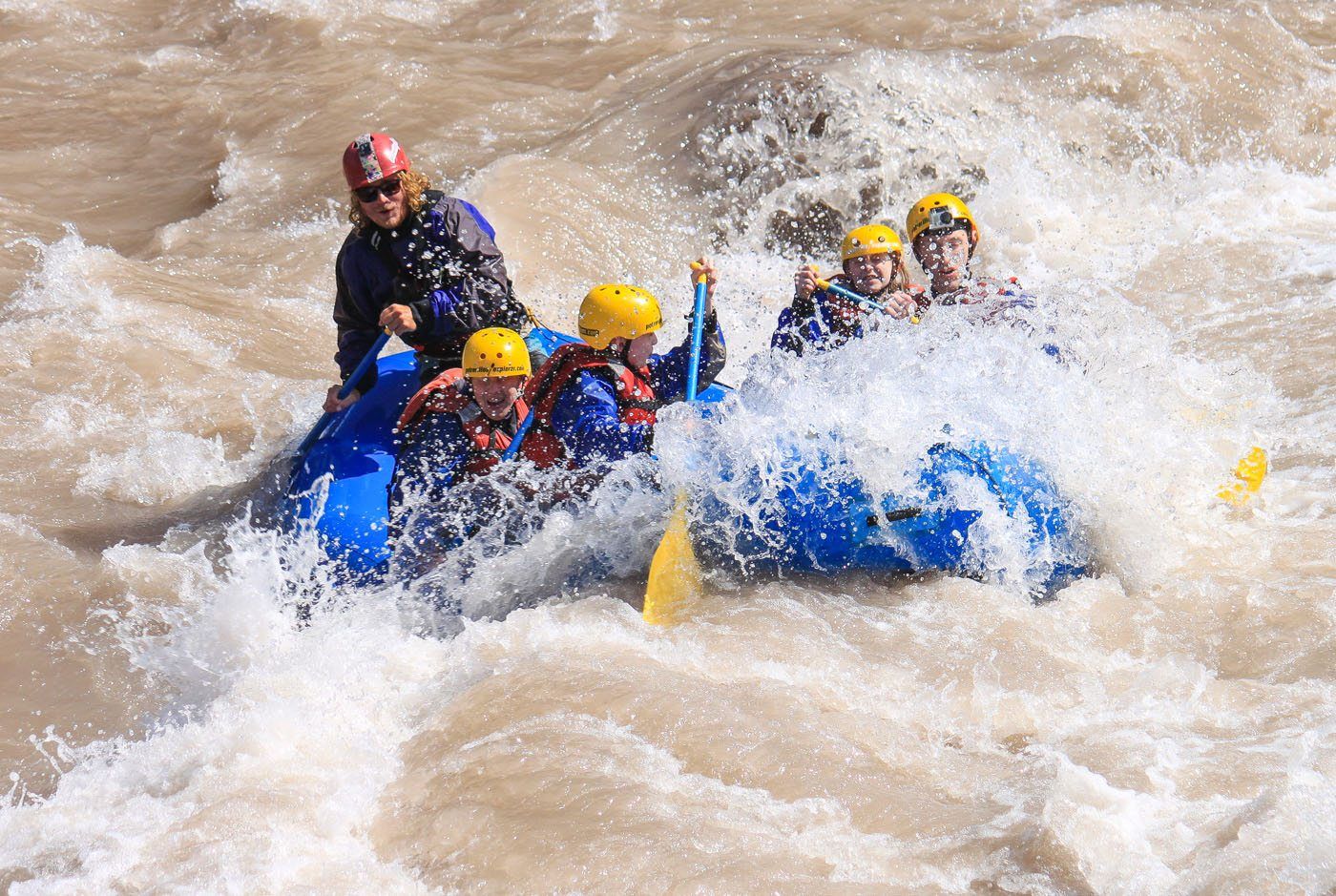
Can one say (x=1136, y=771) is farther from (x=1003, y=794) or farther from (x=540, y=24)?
(x=540, y=24)

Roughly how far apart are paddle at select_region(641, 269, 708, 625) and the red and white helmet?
67.9 inches

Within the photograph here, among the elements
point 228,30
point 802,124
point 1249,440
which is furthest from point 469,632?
point 228,30

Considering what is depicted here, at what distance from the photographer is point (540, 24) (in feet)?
37.1

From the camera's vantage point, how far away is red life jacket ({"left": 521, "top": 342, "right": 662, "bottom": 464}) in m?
4.81

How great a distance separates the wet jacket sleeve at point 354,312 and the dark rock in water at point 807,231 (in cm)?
380

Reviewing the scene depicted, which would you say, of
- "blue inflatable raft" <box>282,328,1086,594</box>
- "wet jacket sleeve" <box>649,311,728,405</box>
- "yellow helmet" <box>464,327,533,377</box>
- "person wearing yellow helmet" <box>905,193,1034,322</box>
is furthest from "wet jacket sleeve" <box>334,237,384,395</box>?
"person wearing yellow helmet" <box>905,193,1034,322</box>

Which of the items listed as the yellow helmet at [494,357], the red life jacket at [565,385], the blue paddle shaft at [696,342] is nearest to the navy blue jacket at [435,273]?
the yellow helmet at [494,357]

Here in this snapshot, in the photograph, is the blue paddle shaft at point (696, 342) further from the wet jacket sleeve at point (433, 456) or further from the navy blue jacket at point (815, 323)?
the wet jacket sleeve at point (433, 456)

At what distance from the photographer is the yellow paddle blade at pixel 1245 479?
5.09 metres

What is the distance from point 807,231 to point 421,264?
4.04 meters

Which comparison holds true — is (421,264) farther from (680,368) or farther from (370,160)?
(680,368)

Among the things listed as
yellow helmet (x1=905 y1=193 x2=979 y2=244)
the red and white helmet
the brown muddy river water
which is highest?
the red and white helmet

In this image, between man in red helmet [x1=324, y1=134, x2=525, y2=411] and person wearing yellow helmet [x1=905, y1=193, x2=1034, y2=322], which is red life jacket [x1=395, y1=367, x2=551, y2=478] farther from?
person wearing yellow helmet [x1=905, y1=193, x2=1034, y2=322]

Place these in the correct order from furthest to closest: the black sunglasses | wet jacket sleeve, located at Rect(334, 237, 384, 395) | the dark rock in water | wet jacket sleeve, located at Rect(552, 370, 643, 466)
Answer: the dark rock in water, wet jacket sleeve, located at Rect(334, 237, 384, 395), the black sunglasses, wet jacket sleeve, located at Rect(552, 370, 643, 466)
